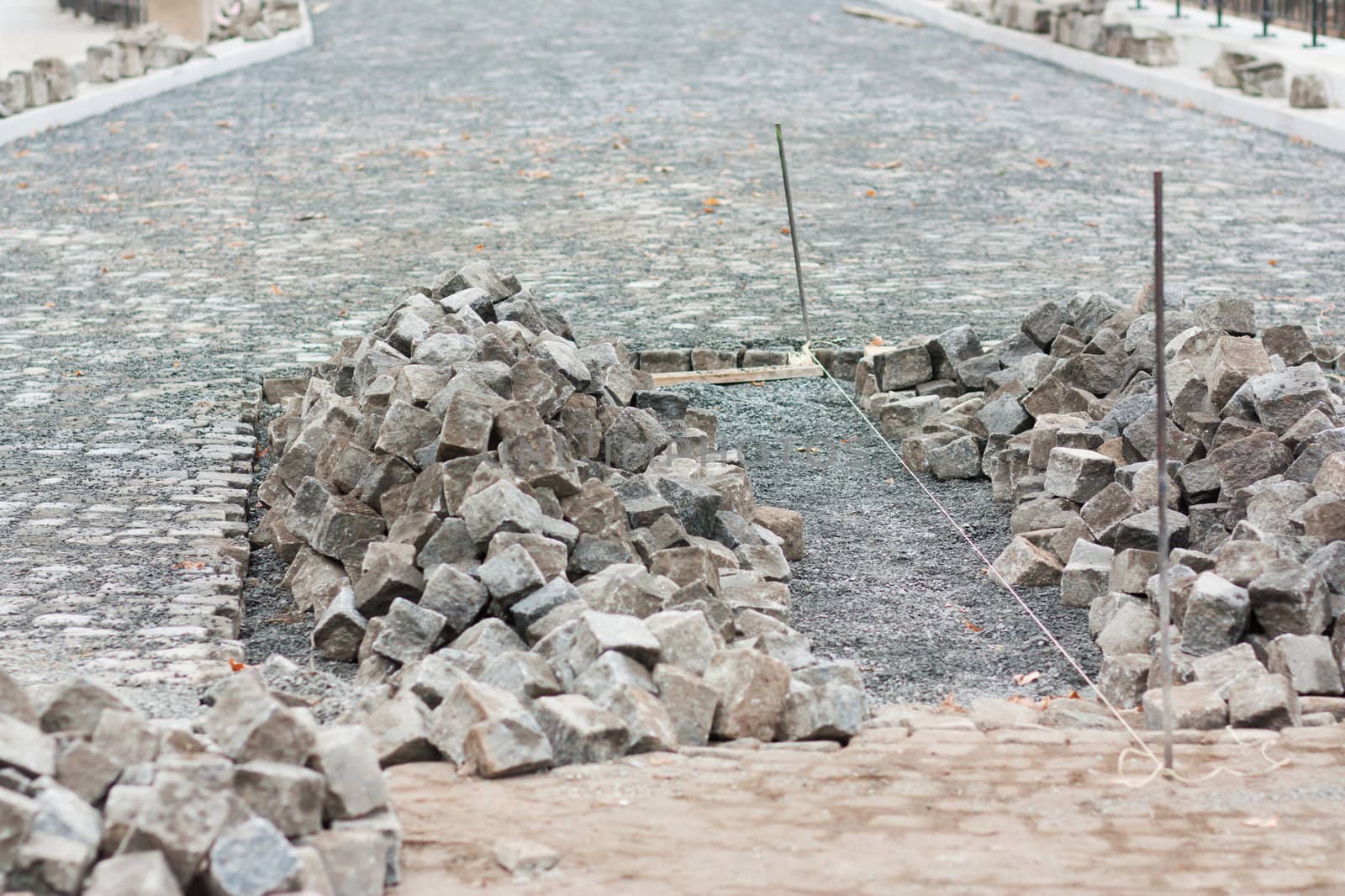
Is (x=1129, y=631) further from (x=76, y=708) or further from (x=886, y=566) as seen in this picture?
(x=76, y=708)

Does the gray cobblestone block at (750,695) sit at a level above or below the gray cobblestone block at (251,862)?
below

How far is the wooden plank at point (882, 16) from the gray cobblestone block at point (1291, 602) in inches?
762

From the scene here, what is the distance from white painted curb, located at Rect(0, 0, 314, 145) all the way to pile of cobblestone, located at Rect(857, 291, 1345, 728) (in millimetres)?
11172

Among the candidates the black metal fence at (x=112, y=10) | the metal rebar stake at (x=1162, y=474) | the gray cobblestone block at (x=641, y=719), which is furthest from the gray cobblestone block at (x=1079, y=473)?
the black metal fence at (x=112, y=10)

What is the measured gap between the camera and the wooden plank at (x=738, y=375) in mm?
8070

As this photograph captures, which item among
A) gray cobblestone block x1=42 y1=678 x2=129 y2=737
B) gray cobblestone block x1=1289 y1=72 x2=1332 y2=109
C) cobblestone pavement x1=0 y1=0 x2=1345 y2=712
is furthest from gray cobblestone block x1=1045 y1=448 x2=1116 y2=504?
gray cobblestone block x1=1289 y1=72 x2=1332 y2=109

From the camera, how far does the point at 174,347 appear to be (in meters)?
8.42

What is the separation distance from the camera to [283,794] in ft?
10.5

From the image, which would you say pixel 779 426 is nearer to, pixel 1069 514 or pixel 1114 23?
pixel 1069 514

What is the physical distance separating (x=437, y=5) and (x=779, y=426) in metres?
20.7

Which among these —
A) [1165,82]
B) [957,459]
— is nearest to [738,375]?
[957,459]

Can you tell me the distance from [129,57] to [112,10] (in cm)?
520

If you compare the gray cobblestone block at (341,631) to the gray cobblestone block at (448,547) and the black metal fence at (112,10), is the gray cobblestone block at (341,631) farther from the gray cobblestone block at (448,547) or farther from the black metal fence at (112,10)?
the black metal fence at (112,10)

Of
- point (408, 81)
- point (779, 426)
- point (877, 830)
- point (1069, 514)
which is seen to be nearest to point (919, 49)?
point (408, 81)
